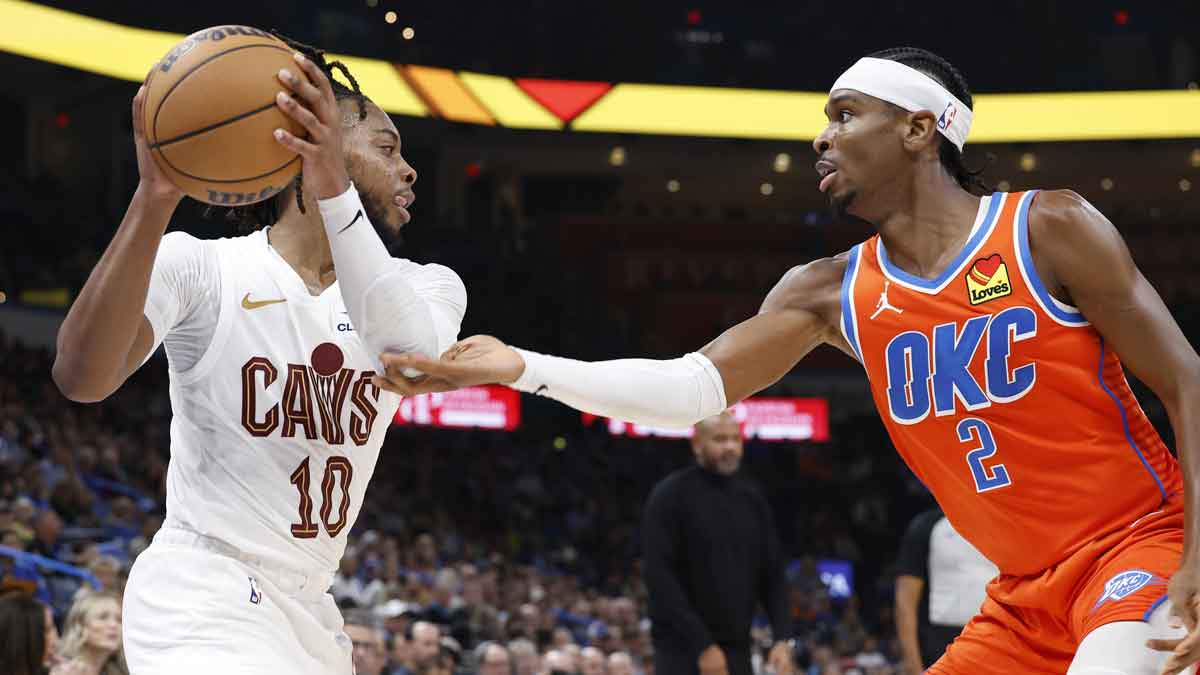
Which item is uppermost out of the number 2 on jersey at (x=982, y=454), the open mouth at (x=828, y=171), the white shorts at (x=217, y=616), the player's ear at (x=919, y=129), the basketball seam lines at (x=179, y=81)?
the player's ear at (x=919, y=129)

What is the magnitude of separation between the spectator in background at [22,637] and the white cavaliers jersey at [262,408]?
2.75 metres

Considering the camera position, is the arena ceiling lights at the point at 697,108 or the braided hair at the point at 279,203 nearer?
the braided hair at the point at 279,203

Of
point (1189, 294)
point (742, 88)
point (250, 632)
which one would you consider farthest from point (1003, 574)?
point (1189, 294)

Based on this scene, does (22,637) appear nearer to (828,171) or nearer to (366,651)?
(366,651)

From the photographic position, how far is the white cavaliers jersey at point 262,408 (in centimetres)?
345

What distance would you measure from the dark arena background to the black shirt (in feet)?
23.5

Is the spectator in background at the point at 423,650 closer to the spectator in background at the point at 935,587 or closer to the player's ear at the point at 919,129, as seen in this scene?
the spectator in background at the point at 935,587

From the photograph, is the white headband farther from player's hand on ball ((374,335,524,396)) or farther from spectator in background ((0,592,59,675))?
spectator in background ((0,592,59,675))

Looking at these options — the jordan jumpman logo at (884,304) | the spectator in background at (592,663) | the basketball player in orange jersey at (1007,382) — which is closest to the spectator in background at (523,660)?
the spectator in background at (592,663)

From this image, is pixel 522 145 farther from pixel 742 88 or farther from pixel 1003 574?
pixel 1003 574

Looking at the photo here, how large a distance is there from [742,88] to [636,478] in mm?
7340

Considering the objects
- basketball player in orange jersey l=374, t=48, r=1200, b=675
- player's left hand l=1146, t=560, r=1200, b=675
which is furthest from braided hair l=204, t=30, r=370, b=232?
player's left hand l=1146, t=560, r=1200, b=675

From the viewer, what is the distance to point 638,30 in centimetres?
2361

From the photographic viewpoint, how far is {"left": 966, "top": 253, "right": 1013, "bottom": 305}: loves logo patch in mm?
3520
